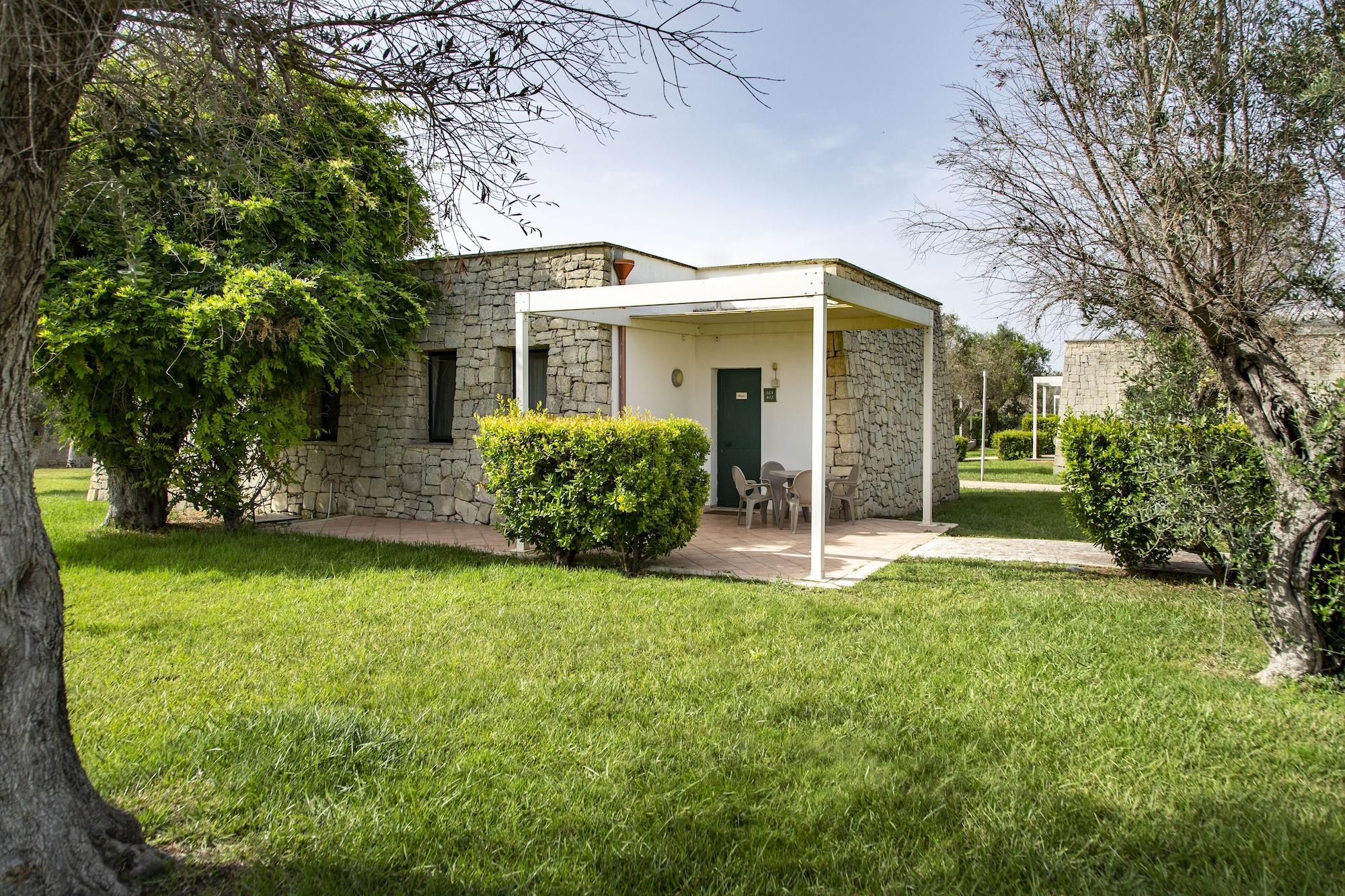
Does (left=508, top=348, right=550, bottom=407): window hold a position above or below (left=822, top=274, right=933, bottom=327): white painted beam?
below

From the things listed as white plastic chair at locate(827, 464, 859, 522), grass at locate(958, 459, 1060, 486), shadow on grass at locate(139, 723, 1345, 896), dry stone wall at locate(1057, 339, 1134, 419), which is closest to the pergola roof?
white plastic chair at locate(827, 464, 859, 522)

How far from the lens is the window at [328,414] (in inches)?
494

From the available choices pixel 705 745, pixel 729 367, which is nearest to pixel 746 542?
pixel 729 367

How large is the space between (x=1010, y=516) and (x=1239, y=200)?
8.34 meters

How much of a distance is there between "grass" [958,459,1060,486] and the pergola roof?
376 inches

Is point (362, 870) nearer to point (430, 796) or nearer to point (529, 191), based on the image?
point (430, 796)

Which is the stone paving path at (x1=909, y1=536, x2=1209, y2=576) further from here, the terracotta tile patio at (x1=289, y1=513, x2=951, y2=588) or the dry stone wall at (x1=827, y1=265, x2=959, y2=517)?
the dry stone wall at (x1=827, y1=265, x2=959, y2=517)

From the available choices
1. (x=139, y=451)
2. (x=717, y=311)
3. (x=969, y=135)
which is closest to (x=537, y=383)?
(x=717, y=311)

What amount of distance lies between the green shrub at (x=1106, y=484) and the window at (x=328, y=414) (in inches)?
388

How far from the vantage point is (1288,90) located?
4562mm

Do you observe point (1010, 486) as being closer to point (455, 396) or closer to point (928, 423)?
point (928, 423)

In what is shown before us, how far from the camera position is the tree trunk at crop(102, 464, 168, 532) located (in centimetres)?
977

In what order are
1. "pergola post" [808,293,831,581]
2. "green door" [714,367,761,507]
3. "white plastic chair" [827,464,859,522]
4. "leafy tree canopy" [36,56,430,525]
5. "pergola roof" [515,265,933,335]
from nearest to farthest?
1. "pergola post" [808,293,831,581]
2. "pergola roof" [515,265,933,335]
3. "leafy tree canopy" [36,56,430,525]
4. "white plastic chair" [827,464,859,522]
5. "green door" [714,367,761,507]

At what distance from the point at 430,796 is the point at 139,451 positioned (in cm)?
796
